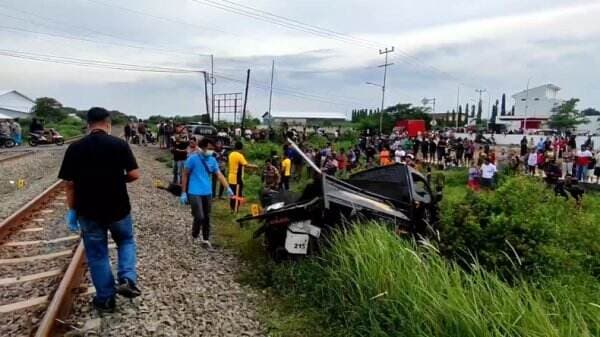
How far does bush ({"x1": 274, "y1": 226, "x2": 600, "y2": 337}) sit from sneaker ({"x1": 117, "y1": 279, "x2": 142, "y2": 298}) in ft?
5.68

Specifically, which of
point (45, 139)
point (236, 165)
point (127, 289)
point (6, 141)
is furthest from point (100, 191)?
point (45, 139)

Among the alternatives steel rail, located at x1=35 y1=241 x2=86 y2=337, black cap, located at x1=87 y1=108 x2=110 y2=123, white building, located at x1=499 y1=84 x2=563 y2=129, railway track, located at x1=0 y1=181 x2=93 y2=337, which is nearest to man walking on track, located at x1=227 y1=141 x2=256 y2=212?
railway track, located at x1=0 y1=181 x2=93 y2=337

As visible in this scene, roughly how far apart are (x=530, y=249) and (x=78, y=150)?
5.09 metres

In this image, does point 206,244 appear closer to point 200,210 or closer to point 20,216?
point 200,210

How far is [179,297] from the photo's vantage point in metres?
5.30

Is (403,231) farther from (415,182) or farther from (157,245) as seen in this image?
(157,245)

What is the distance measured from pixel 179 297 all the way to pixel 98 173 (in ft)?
5.32

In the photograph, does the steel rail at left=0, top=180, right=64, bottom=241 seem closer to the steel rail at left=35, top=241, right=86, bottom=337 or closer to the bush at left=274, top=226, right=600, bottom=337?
the steel rail at left=35, top=241, right=86, bottom=337

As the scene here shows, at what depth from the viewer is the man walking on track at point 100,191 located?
447 centimetres

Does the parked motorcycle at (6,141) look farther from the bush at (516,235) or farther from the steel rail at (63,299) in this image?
the bush at (516,235)

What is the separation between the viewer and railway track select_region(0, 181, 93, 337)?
4.43 metres

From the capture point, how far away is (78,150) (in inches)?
175

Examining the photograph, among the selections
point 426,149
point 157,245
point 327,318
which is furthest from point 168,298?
point 426,149

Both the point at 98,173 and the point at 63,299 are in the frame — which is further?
the point at 63,299
